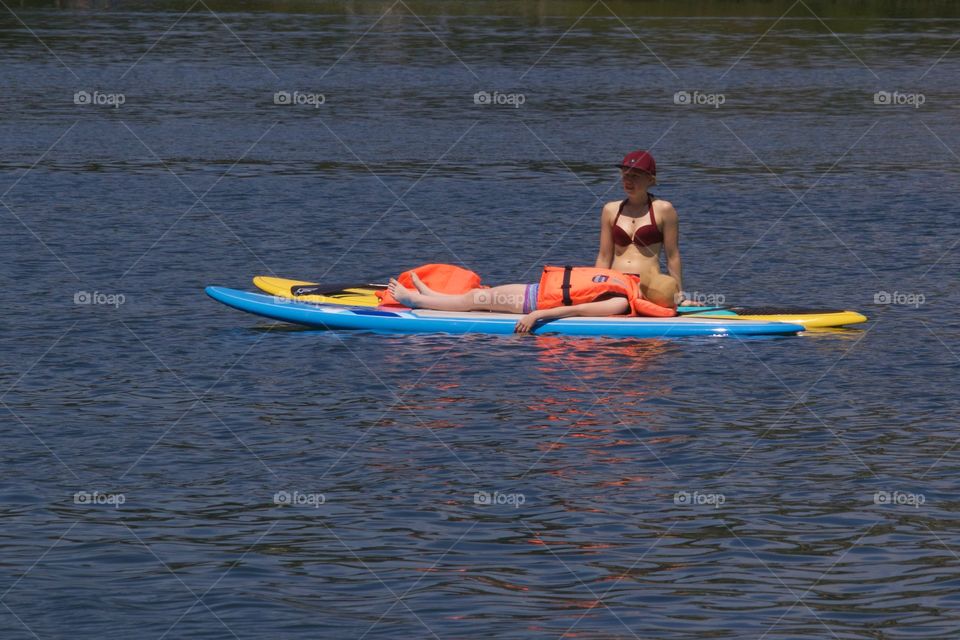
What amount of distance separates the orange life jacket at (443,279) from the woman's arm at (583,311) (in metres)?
0.70

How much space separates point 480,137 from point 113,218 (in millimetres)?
10052

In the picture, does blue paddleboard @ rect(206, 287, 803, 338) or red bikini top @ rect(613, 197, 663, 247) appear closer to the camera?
blue paddleboard @ rect(206, 287, 803, 338)

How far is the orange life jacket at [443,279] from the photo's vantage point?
48.0ft

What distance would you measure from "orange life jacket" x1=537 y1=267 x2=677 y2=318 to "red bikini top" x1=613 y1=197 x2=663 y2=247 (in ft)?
1.04

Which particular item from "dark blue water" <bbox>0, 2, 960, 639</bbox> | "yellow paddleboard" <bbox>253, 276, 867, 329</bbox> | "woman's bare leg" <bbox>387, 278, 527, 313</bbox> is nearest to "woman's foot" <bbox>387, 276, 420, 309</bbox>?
"woman's bare leg" <bbox>387, 278, 527, 313</bbox>

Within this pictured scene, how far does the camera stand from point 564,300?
14.3 m

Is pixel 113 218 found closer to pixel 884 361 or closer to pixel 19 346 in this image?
pixel 19 346

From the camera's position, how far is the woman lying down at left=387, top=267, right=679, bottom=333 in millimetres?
14211

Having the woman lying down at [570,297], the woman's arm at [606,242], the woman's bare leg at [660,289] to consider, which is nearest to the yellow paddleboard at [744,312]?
the woman's bare leg at [660,289]

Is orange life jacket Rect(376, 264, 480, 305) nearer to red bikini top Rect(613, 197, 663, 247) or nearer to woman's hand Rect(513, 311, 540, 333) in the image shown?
woman's hand Rect(513, 311, 540, 333)

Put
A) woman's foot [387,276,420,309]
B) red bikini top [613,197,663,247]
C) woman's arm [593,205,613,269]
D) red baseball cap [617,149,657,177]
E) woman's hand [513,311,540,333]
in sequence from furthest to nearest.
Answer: woman's foot [387,276,420,309] → woman's arm [593,205,613,269] → red bikini top [613,197,663,247] → woman's hand [513,311,540,333] → red baseball cap [617,149,657,177]

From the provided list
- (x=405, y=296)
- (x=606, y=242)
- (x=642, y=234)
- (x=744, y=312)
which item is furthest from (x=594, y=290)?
(x=405, y=296)

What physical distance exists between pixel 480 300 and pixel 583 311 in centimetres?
95

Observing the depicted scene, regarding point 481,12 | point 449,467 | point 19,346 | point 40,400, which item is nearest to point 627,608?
point 449,467
